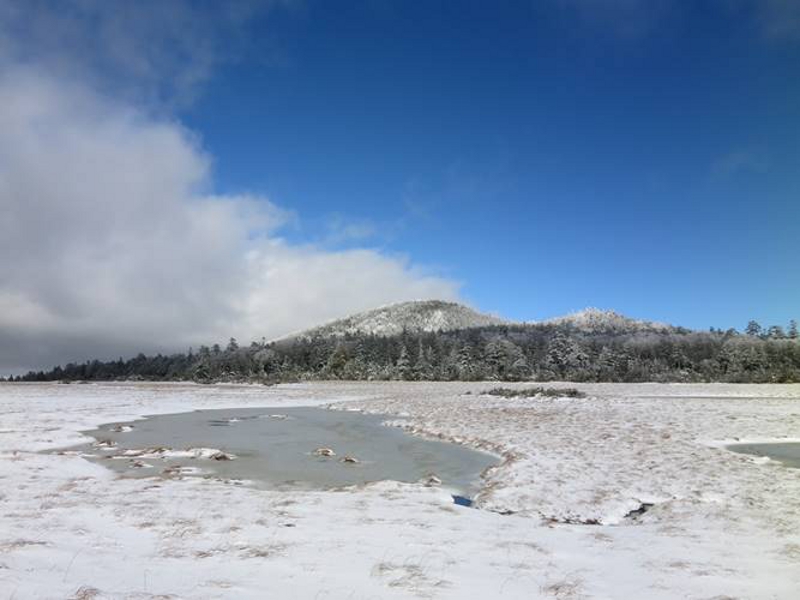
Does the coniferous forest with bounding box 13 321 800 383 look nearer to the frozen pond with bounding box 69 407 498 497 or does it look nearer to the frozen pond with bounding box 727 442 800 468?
the frozen pond with bounding box 727 442 800 468

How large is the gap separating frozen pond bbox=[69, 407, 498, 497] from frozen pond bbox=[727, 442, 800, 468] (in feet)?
32.8

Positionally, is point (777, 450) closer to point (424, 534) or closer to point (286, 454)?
point (424, 534)

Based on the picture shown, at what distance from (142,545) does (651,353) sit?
158 m

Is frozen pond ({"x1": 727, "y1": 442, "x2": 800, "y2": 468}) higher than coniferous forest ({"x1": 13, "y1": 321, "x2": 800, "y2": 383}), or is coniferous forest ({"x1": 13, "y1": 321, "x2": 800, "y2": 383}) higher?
coniferous forest ({"x1": 13, "y1": 321, "x2": 800, "y2": 383})

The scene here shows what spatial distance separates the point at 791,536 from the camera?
32.6 feet

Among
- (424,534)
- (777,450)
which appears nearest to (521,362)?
(777,450)

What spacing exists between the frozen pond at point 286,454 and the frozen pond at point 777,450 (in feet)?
32.8

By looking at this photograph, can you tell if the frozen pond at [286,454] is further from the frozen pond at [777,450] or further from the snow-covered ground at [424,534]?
the frozen pond at [777,450]

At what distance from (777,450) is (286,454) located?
19.7m

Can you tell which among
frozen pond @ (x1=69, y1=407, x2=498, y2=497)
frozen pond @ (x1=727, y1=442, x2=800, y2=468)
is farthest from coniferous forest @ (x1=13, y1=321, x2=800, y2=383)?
frozen pond @ (x1=69, y1=407, x2=498, y2=497)

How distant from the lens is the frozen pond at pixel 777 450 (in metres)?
18.5

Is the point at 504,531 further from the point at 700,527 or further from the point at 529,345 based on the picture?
the point at 529,345

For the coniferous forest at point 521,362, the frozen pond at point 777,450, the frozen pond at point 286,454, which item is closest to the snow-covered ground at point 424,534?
the frozen pond at point 777,450

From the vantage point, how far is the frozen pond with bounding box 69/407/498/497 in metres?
16.9
